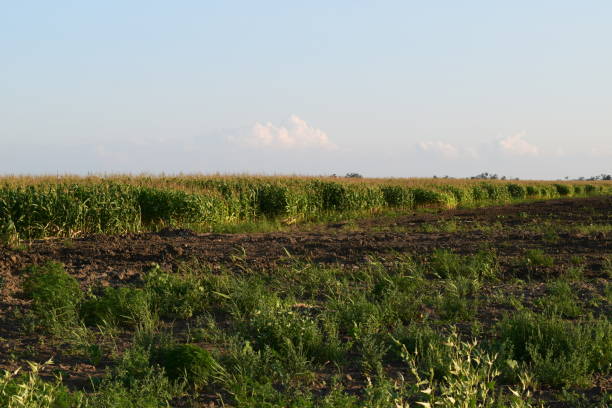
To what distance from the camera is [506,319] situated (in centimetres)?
563

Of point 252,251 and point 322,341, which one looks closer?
point 322,341

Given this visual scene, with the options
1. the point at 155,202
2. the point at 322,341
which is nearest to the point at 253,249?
the point at 322,341

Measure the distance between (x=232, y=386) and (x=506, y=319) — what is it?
2.92m

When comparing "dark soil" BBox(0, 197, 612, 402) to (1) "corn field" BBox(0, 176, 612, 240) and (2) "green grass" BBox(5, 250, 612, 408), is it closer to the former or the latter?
(2) "green grass" BBox(5, 250, 612, 408)

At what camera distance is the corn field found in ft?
50.5

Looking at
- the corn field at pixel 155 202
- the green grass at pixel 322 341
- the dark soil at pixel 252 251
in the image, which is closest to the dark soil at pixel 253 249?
the dark soil at pixel 252 251

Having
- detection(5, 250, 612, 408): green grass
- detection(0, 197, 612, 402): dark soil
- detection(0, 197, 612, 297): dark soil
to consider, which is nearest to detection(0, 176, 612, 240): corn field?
detection(0, 197, 612, 402): dark soil

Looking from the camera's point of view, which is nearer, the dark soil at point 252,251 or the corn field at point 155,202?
→ the dark soil at point 252,251

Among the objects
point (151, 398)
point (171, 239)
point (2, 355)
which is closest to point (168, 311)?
point (2, 355)

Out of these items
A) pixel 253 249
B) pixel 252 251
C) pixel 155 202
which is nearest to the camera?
pixel 252 251

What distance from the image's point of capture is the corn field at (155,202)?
50.5 ft

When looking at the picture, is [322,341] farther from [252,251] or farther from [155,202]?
[155,202]

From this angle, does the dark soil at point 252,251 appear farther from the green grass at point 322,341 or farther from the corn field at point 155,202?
the corn field at point 155,202

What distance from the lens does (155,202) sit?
17797 mm
